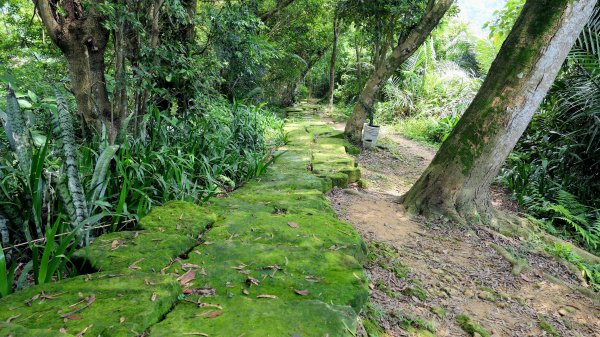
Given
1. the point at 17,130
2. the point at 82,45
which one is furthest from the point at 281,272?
the point at 82,45

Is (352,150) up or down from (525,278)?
up

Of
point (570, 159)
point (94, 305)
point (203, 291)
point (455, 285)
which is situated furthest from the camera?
point (570, 159)

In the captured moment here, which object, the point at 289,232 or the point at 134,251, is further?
the point at 289,232

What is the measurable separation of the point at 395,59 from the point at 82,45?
4.60 m

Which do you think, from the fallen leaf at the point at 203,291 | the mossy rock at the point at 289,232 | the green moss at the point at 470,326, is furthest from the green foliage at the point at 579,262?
the fallen leaf at the point at 203,291

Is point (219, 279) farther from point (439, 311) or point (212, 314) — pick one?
point (439, 311)

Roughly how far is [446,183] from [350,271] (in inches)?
77.6

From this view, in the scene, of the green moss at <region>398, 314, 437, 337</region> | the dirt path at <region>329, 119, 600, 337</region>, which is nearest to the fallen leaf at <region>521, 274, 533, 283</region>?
the dirt path at <region>329, 119, 600, 337</region>

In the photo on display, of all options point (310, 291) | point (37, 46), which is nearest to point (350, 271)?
point (310, 291)

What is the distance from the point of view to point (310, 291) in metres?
1.31

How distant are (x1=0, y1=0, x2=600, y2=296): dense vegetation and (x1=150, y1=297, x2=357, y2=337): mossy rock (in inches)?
24.2

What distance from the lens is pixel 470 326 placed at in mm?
1846

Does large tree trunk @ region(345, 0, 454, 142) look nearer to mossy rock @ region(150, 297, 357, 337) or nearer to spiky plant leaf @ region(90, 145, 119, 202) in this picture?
spiky plant leaf @ region(90, 145, 119, 202)

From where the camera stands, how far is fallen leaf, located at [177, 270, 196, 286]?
132 centimetres
